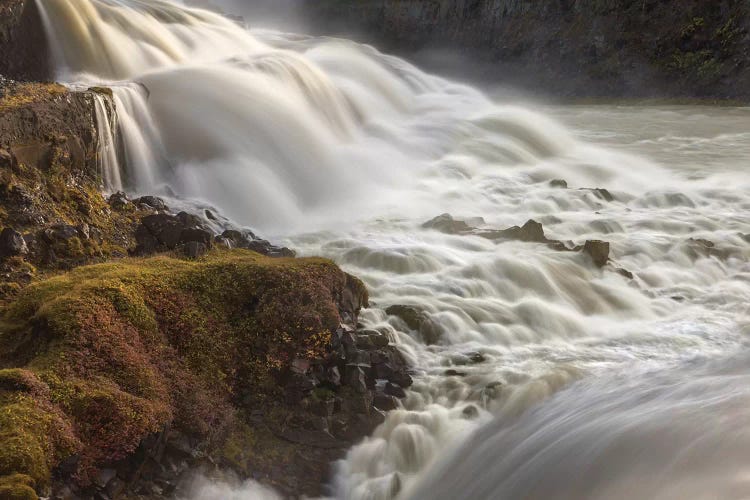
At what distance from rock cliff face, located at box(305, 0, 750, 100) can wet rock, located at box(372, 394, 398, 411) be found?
1103 inches

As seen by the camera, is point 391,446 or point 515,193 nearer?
point 391,446

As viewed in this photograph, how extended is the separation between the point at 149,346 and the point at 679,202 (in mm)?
12105

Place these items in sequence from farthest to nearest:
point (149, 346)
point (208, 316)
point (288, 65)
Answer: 1. point (288, 65)
2. point (208, 316)
3. point (149, 346)

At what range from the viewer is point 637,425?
20.9ft

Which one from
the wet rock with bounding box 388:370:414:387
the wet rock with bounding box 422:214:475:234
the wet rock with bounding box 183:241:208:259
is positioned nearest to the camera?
the wet rock with bounding box 388:370:414:387

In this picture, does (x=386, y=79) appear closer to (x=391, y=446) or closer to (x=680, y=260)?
(x=680, y=260)

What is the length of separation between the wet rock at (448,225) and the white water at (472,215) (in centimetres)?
33

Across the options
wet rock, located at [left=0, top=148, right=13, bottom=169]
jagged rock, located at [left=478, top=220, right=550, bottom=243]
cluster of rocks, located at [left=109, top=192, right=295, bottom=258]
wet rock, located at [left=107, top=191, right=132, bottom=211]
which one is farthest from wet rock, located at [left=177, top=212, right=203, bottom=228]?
jagged rock, located at [left=478, top=220, right=550, bottom=243]

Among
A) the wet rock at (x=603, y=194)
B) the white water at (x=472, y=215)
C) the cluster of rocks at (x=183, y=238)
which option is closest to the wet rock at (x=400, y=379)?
the white water at (x=472, y=215)

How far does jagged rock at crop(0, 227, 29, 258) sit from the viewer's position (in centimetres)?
802

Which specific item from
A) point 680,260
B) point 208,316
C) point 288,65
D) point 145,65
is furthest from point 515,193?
point 208,316

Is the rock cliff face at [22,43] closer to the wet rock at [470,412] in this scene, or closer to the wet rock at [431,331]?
the wet rock at [431,331]

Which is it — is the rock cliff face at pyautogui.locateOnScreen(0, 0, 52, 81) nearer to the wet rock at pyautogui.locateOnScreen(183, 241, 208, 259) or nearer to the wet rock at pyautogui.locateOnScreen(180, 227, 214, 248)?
the wet rock at pyautogui.locateOnScreen(180, 227, 214, 248)

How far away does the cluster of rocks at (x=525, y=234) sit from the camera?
36.6 feet
